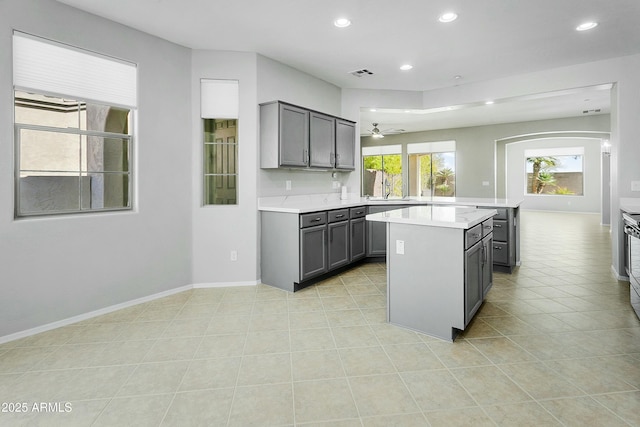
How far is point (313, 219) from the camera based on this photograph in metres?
3.83

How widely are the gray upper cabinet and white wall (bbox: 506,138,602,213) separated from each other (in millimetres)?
9276

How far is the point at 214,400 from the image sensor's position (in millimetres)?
1838

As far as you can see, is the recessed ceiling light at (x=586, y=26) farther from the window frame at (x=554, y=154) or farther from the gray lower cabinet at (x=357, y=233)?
the window frame at (x=554, y=154)

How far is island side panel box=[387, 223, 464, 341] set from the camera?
8.09 ft

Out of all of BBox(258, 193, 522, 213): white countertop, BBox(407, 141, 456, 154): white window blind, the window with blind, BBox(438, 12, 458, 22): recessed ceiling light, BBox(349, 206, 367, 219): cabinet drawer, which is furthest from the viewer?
BBox(407, 141, 456, 154): white window blind

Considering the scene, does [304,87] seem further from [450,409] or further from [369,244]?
[450,409]

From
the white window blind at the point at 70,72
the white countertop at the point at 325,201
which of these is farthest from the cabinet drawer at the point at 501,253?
the white window blind at the point at 70,72

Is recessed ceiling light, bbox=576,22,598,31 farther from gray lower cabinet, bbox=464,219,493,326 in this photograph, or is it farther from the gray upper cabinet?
the gray upper cabinet

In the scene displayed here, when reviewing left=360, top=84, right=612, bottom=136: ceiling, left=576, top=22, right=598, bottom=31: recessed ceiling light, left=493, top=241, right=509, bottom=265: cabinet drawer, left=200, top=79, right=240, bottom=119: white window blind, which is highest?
left=360, top=84, right=612, bottom=136: ceiling

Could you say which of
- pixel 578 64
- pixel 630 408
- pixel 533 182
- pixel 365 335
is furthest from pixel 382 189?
pixel 630 408

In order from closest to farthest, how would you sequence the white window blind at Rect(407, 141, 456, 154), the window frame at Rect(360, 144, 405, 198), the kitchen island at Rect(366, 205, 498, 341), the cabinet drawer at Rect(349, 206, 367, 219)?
the kitchen island at Rect(366, 205, 498, 341) → the cabinet drawer at Rect(349, 206, 367, 219) → the white window blind at Rect(407, 141, 456, 154) → the window frame at Rect(360, 144, 405, 198)

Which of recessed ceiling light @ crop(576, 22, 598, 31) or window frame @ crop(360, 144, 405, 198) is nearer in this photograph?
recessed ceiling light @ crop(576, 22, 598, 31)

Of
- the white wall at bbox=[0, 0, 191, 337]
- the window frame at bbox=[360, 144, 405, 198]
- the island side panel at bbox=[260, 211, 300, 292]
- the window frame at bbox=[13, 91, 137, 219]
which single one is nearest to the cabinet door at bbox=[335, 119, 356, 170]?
the island side panel at bbox=[260, 211, 300, 292]

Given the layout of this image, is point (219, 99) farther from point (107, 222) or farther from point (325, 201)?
point (325, 201)
